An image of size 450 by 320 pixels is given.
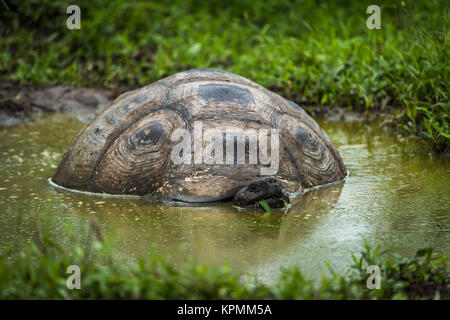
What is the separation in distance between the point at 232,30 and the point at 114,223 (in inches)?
259

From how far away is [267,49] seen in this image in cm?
847

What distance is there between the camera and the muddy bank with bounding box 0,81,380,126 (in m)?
7.06

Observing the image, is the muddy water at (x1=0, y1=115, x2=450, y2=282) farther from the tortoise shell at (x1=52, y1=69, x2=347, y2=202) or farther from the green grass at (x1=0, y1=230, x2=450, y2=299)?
the green grass at (x1=0, y1=230, x2=450, y2=299)

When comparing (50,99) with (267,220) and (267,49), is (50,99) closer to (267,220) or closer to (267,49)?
(267,49)

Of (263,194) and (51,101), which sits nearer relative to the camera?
(263,194)

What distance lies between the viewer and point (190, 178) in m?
4.09

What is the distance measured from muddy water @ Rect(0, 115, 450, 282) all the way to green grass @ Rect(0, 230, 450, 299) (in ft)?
0.76

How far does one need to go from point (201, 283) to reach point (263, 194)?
1.47 metres

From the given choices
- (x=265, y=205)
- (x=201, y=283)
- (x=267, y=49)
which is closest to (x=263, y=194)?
(x=265, y=205)

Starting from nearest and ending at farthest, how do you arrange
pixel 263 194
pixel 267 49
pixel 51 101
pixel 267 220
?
1. pixel 267 220
2. pixel 263 194
3. pixel 51 101
4. pixel 267 49

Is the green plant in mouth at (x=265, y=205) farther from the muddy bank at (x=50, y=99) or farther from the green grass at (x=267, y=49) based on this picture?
the muddy bank at (x=50, y=99)

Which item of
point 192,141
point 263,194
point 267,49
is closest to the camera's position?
point 263,194
